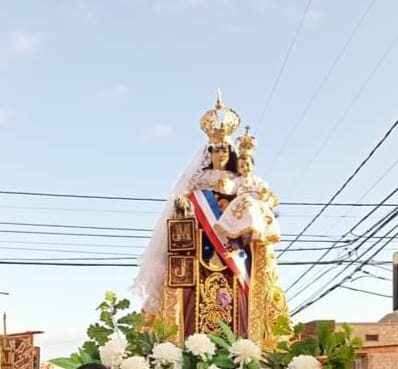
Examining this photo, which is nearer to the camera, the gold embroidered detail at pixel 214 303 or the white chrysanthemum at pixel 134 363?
the white chrysanthemum at pixel 134 363

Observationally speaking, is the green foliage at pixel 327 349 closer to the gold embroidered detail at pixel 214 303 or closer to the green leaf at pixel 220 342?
the green leaf at pixel 220 342

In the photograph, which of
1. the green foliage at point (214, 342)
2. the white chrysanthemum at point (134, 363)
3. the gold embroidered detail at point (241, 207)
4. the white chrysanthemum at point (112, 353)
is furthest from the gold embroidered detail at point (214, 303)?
the white chrysanthemum at point (134, 363)

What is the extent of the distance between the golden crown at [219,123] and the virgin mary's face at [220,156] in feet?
0.30

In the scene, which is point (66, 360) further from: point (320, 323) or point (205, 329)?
point (205, 329)

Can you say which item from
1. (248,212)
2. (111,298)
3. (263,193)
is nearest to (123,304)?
(111,298)

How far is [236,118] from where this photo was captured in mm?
8039

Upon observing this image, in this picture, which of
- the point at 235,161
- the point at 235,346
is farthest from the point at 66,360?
the point at 235,161

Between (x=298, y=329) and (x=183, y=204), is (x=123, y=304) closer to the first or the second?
(x=298, y=329)

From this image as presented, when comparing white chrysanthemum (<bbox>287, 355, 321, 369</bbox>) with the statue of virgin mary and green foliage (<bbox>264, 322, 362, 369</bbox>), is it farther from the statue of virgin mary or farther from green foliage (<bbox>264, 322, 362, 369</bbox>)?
the statue of virgin mary

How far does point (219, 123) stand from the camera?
7973 mm

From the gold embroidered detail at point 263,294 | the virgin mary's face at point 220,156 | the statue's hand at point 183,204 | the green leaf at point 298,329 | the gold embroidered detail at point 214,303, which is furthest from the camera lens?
the virgin mary's face at point 220,156

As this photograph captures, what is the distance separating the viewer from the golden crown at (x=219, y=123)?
313 inches

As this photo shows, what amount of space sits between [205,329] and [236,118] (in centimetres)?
183

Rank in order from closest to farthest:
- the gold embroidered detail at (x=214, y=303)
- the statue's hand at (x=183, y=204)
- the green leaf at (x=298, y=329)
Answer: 1. the green leaf at (x=298, y=329)
2. the gold embroidered detail at (x=214, y=303)
3. the statue's hand at (x=183, y=204)
